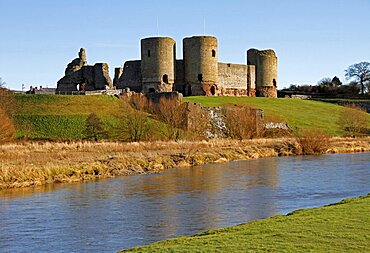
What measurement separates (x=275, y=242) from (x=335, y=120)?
5509cm

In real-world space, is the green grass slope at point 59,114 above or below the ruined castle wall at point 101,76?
below

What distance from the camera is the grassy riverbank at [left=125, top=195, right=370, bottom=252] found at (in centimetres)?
989

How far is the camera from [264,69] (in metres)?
72.1

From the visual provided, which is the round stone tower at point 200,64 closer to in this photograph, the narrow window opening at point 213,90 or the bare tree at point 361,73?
the narrow window opening at point 213,90

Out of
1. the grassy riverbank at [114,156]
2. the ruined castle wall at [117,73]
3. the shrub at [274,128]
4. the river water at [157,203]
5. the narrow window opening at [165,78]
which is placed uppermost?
the ruined castle wall at [117,73]

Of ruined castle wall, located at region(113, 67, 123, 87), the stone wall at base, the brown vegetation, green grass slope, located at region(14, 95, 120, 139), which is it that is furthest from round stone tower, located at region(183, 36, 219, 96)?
the brown vegetation

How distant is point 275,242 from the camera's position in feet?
33.9

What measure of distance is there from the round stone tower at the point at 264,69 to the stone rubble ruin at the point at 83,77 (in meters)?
20.4

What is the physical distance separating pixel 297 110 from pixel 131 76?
19226 millimetres

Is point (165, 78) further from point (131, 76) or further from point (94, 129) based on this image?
point (94, 129)

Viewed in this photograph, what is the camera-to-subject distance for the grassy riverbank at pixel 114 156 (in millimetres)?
25172

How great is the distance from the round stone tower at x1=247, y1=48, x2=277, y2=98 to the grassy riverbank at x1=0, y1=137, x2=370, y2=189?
28536 mm

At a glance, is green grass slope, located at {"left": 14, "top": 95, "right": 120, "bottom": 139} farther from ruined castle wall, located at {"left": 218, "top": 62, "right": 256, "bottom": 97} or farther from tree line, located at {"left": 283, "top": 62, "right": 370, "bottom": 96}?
tree line, located at {"left": 283, "top": 62, "right": 370, "bottom": 96}

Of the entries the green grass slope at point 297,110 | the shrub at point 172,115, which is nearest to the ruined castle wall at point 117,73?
the green grass slope at point 297,110
